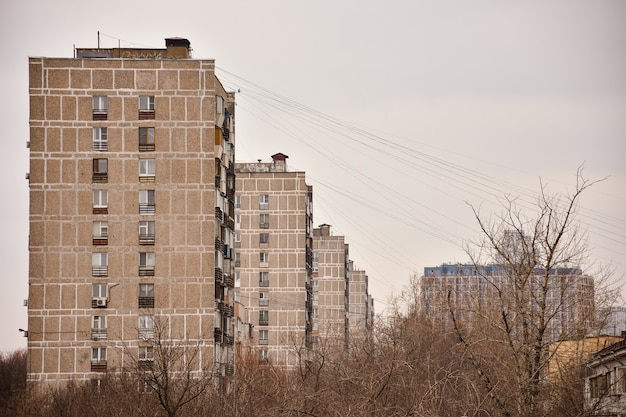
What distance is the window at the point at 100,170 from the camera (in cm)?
6488

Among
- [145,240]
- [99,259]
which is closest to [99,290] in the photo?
[99,259]

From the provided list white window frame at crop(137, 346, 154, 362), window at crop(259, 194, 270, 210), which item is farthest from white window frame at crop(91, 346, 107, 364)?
window at crop(259, 194, 270, 210)

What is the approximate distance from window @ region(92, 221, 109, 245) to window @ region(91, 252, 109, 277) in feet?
2.18

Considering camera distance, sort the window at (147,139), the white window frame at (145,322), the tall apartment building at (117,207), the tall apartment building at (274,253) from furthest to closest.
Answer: the tall apartment building at (274,253)
the window at (147,139)
the tall apartment building at (117,207)
the white window frame at (145,322)

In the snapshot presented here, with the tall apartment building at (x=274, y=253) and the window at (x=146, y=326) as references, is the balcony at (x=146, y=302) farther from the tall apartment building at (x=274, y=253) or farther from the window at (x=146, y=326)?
the tall apartment building at (x=274, y=253)

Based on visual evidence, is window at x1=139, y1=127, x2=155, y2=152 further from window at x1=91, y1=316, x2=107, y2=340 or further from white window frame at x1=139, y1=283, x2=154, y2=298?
window at x1=91, y1=316, x2=107, y2=340

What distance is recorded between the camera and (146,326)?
211 feet

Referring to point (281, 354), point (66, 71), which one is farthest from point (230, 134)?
point (281, 354)

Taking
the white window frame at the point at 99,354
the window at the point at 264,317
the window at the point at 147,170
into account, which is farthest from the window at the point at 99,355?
the window at the point at 264,317

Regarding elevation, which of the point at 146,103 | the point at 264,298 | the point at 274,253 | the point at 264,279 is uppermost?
the point at 146,103

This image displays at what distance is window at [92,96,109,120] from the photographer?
6481 centimetres

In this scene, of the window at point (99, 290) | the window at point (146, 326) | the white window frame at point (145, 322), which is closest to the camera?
the window at point (146, 326)

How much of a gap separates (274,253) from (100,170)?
4447 cm

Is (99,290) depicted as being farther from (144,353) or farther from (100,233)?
(144,353)
